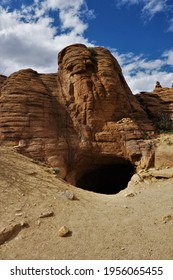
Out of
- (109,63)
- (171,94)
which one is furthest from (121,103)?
(171,94)

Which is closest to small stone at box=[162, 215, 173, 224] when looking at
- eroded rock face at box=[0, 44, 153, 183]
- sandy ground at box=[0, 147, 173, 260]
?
sandy ground at box=[0, 147, 173, 260]

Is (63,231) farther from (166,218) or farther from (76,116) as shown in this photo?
(76,116)

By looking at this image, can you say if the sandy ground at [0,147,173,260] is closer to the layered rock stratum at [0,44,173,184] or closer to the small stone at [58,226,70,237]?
the small stone at [58,226,70,237]

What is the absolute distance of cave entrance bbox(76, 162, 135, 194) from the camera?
59.8 feet

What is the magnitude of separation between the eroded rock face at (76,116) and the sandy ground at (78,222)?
4.78 metres

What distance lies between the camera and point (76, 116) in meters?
16.0

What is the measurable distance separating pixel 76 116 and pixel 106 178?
6356 mm

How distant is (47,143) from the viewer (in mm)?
13945

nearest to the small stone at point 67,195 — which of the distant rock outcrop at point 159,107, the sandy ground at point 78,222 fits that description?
the sandy ground at point 78,222

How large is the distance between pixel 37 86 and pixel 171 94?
11.7m

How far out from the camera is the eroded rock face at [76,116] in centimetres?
1389

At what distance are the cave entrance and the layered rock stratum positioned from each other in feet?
5.03

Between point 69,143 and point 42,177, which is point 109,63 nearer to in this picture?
point 69,143

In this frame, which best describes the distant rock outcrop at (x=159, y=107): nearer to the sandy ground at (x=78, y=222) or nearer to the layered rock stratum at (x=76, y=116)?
the layered rock stratum at (x=76, y=116)
